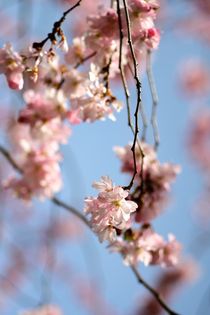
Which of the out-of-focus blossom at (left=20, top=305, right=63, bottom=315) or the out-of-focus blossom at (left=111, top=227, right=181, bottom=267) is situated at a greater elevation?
the out-of-focus blossom at (left=20, top=305, right=63, bottom=315)

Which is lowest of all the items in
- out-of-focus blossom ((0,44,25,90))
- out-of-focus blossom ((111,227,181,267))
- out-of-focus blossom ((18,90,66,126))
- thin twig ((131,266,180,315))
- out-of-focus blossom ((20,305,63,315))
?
thin twig ((131,266,180,315))

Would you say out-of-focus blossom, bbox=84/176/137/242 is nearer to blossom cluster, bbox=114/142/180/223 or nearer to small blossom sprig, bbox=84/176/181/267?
small blossom sprig, bbox=84/176/181/267

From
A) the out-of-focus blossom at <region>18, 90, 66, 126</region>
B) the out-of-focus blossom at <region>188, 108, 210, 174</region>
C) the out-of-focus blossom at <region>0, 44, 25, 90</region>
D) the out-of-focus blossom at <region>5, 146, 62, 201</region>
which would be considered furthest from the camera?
the out-of-focus blossom at <region>188, 108, 210, 174</region>

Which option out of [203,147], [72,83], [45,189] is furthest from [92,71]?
[203,147]

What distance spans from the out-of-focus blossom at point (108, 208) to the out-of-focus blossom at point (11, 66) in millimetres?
510

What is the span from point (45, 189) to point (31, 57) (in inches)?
37.7

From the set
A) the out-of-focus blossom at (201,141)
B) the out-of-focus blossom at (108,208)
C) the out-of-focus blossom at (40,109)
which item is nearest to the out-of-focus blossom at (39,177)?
the out-of-focus blossom at (40,109)

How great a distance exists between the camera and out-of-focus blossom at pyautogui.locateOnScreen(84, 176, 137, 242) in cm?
149

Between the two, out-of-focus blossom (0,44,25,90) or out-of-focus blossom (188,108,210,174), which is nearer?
out-of-focus blossom (0,44,25,90)

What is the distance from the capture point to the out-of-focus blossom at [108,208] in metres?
1.49

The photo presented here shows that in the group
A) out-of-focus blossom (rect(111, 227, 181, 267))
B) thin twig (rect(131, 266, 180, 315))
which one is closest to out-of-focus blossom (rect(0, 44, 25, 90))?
out-of-focus blossom (rect(111, 227, 181, 267))

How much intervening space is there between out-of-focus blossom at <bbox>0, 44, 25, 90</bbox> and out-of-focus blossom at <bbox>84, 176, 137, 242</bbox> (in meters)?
0.51

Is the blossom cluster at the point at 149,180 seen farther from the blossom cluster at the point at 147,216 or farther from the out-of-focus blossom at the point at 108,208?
the out-of-focus blossom at the point at 108,208

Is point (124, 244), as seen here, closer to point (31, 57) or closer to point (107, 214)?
point (107, 214)
